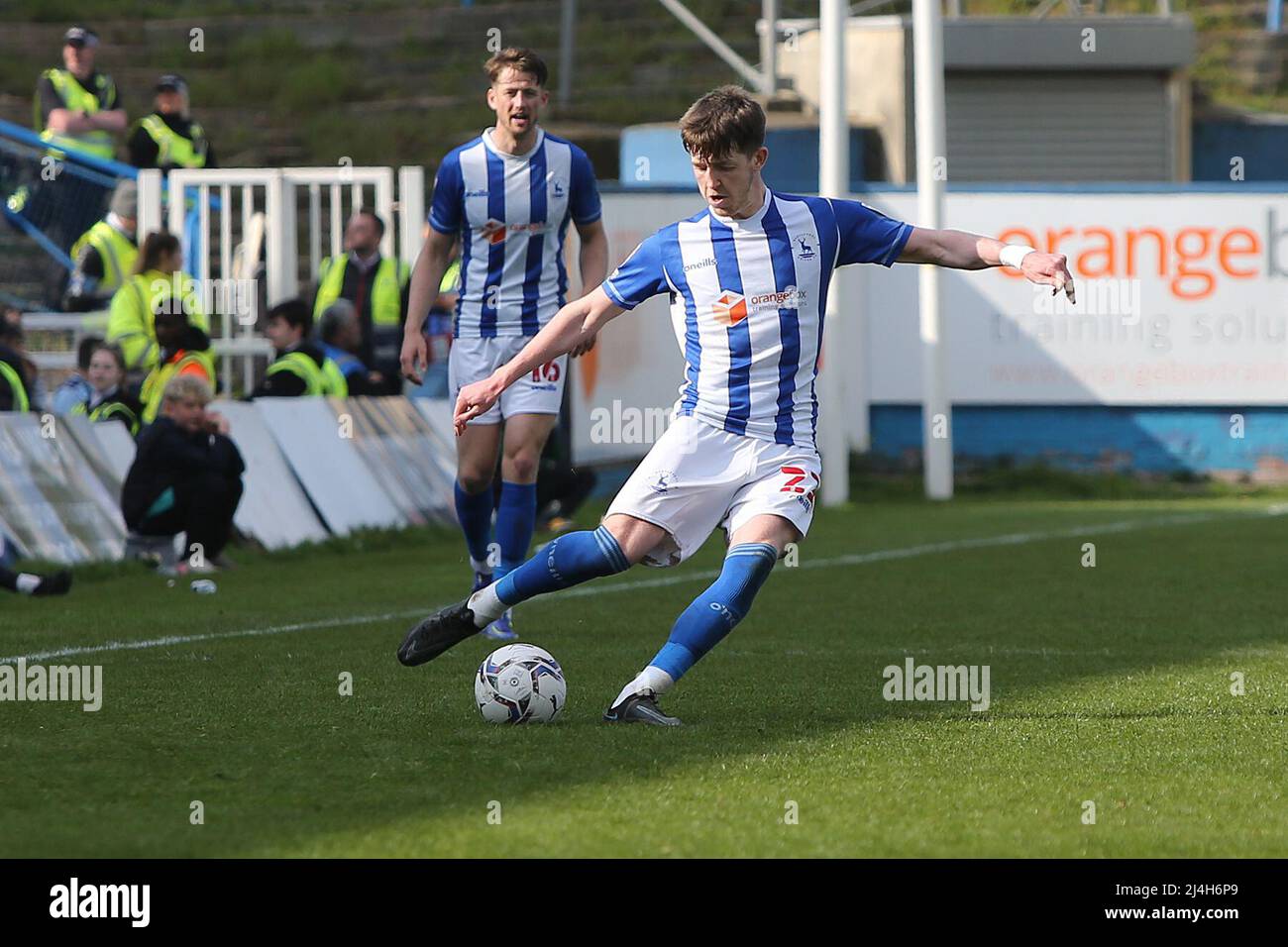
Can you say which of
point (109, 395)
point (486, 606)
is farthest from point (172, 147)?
point (486, 606)

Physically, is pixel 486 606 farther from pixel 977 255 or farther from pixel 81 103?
pixel 81 103

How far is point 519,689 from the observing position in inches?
252

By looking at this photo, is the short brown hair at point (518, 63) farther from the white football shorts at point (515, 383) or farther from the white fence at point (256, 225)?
the white fence at point (256, 225)

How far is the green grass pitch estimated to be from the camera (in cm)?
483

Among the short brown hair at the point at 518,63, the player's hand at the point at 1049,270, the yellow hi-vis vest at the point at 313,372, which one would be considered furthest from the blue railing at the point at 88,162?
the player's hand at the point at 1049,270

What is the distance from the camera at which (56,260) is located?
59.1ft

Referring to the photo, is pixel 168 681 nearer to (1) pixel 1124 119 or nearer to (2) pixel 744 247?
(2) pixel 744 247

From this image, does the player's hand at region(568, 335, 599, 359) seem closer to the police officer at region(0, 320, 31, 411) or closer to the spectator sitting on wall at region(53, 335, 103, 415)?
the police officer at region(0, 320, 31, 411)

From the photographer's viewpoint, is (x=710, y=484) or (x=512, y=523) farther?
(x=512, y=523)

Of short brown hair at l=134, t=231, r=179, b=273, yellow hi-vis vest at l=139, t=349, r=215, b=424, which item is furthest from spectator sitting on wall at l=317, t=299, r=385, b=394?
yellow hi-vis vest at l=139, t=349, r=215, b=424

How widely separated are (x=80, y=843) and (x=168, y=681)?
270 centimetres

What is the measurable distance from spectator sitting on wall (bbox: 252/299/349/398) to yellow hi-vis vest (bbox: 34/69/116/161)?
528 centimetres

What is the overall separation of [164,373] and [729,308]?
7664 millimetres
